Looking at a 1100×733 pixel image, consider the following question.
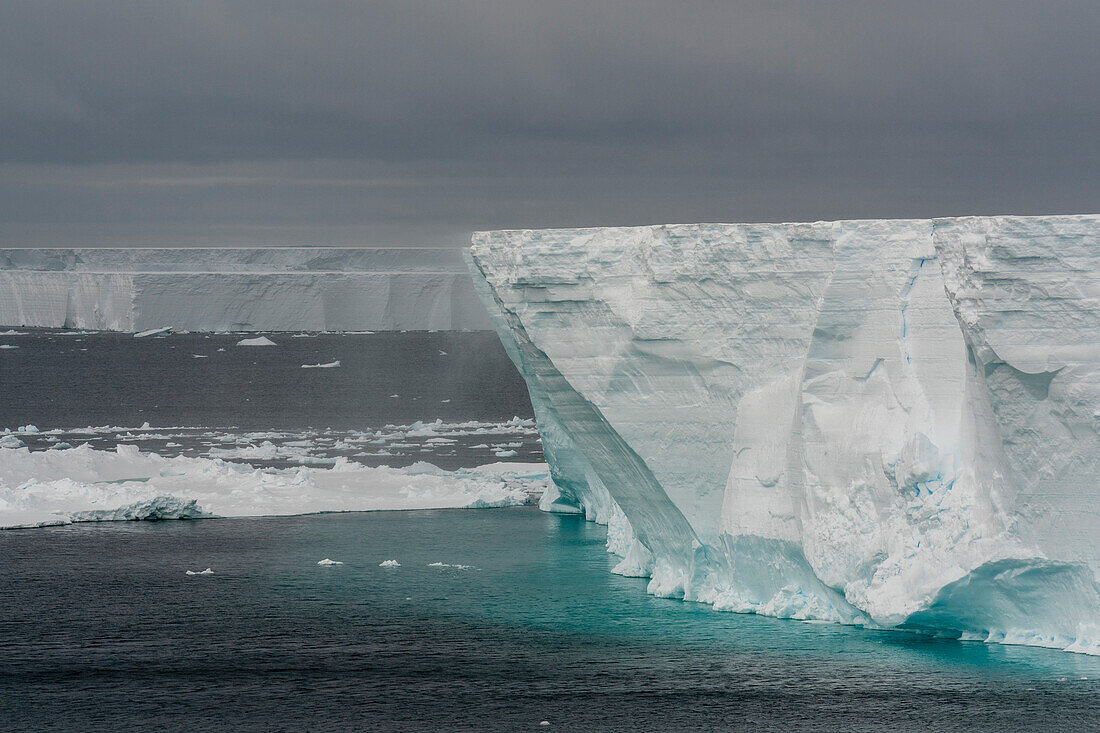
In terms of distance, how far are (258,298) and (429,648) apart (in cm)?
6377

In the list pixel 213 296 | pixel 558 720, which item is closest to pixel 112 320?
pixel 213 296

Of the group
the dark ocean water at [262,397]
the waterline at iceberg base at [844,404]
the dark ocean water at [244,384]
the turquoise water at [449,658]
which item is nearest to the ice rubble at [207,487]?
the dark ocean water at [262,397]

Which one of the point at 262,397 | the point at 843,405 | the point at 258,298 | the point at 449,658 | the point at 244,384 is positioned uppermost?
the point at 258,298

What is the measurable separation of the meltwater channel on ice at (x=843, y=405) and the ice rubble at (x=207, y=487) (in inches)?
286

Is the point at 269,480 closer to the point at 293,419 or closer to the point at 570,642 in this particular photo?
the point at 570,642

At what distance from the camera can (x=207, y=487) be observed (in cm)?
2566

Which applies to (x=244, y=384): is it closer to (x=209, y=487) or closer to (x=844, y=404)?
(x=209, y=487)

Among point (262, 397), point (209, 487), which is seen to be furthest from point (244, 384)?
point (209, 487)

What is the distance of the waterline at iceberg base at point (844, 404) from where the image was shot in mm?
13086

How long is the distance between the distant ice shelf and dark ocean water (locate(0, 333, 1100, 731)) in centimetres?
5271

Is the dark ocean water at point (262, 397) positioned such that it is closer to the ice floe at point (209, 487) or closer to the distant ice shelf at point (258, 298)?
the distant ice shelf at point (258, 298)

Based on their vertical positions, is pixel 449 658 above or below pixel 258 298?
below

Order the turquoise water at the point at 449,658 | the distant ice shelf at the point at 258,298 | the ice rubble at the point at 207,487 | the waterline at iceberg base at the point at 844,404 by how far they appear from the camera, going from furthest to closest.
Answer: the distant ice shelf at the point at 258,298, the ice rubble at the point at 207,487, the waterline at iceberg base at the point at 844,404, the turquoise water at the point at 449,658

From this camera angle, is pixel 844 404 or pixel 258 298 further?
pixel 258 298
